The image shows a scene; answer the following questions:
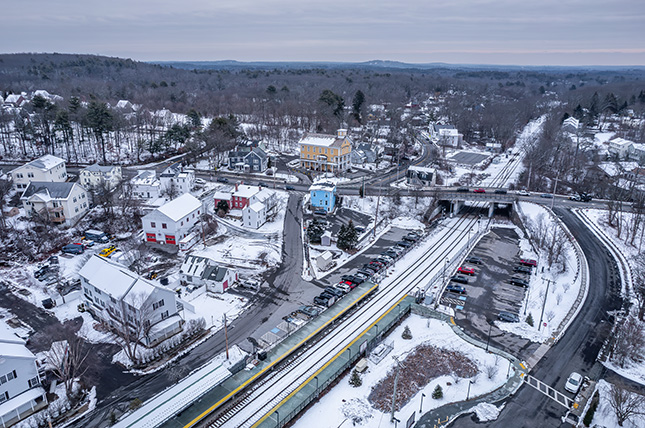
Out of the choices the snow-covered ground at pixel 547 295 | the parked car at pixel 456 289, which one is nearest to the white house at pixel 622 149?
the snow-covered ground at pixel 547 295

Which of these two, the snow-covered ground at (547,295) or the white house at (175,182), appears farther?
the white house at (175,182)

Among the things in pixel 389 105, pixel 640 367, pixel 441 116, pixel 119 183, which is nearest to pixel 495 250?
pixel 640 367

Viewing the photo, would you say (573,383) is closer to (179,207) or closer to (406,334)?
(406,334)

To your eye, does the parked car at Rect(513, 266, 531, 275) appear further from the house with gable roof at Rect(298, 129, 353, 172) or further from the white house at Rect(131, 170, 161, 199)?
the white house at Rect(131, 170, 161, 199)

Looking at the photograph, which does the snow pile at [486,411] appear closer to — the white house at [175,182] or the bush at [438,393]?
the bush at [438,393]

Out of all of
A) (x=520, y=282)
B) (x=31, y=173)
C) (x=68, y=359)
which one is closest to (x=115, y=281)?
(x=68, y=359)

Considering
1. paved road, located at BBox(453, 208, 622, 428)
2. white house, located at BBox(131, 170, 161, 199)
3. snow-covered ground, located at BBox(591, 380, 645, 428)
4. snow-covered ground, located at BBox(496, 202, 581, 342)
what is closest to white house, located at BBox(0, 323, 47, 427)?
paved road, located at BBox(453, 208, 622, 428)
